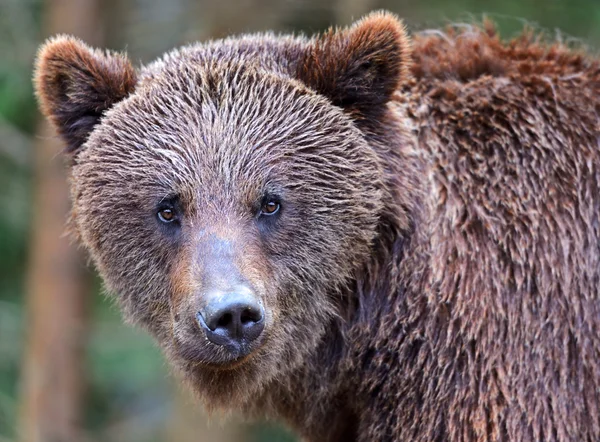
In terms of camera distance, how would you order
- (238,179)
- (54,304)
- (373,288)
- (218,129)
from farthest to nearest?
(54,304)
(373,288)
(218,129)
(238,179)

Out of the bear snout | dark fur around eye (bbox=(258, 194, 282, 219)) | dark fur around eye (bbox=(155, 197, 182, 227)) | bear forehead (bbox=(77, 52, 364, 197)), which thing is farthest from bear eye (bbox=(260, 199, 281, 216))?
the bear snout

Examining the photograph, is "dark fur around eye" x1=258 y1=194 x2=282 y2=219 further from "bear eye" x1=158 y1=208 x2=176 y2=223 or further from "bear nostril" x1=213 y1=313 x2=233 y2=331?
"bear nostril" x1=213 y1=313 x2=233 y2=331

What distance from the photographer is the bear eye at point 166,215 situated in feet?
15.4

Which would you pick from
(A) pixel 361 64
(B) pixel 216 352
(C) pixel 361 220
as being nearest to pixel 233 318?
(B) pixel 216 352

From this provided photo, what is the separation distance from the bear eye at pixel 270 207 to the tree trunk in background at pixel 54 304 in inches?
251

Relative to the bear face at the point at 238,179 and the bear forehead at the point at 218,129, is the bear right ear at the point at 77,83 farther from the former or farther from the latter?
the bear forehead at the point at 218,129

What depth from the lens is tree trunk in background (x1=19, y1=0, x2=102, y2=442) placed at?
10.5m

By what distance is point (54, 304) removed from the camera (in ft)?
35.7

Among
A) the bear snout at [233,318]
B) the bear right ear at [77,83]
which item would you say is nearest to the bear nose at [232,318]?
the bear snout at [233,318]

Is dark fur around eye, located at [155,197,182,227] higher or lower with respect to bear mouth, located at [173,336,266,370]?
higher

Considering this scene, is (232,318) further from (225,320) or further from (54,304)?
(54,304)

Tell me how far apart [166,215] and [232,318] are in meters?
0.86

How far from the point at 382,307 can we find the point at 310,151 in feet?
3.18

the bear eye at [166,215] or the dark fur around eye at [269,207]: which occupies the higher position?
the dark fur around eye at [269,207]
